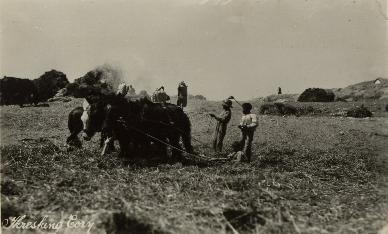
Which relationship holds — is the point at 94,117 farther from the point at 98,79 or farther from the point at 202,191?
the point at 98,79

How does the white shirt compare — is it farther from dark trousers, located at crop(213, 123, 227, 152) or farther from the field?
dark trousers, located at crop(213, 123, 227, 152)

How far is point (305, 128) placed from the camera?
18.9m

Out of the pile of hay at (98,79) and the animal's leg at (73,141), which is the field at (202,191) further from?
the pile of hay at (98,79)

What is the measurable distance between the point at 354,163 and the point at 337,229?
565 cm

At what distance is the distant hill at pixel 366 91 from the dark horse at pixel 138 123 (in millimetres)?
21631

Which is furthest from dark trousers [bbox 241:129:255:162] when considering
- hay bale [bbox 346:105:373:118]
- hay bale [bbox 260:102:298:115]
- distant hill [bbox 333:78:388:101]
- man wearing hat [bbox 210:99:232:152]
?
distant hill [bbox 333:78:388:101]

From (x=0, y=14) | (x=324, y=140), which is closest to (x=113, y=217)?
(x=0, y=14)

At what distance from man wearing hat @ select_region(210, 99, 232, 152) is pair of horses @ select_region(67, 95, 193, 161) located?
46.5 inches

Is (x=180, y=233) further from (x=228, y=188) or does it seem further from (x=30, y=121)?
(x=30, y=121)

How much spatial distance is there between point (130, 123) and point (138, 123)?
0.23 metres

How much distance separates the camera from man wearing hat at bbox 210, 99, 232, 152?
12.2 meters

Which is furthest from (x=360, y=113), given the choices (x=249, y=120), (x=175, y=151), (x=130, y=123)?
(x=130, y=123)

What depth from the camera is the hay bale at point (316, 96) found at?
99.6ft

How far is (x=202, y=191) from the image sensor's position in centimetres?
759
